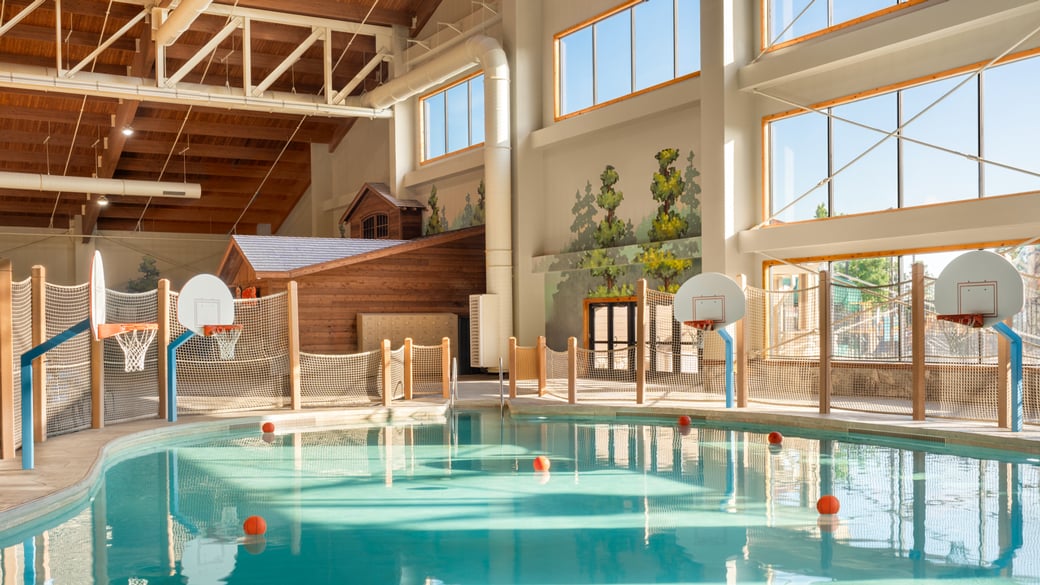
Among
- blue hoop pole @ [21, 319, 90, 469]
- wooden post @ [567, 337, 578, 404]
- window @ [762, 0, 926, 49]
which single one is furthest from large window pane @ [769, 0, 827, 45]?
blue hoop pole @ [21, 319, 90, 469]

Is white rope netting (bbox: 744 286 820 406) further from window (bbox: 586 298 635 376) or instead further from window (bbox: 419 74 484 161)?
window (bbox: 419 74 484 161)

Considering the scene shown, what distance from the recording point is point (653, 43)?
1788 cm

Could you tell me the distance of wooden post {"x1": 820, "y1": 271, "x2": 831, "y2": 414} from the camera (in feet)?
41.6

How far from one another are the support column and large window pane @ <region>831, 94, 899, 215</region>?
1.53 m

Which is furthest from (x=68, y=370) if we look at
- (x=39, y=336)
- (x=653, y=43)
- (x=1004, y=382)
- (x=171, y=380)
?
(x=653, y=43)

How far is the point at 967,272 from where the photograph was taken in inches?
431

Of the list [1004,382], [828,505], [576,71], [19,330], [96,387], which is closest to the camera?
[828,505]

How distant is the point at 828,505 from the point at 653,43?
40.2 ft

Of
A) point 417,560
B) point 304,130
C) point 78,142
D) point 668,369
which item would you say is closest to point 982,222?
point 668,369

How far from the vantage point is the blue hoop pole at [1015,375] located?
10477 mm

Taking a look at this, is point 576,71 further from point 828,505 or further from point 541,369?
→ point 828,505

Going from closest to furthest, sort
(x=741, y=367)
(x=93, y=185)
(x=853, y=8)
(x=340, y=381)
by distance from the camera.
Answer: (x=741, y=367), (x=853, y=8), (x=340, y=381), (x=93, y=185)

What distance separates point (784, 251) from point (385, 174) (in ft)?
45.6

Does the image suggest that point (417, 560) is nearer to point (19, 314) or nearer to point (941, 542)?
point (941, 542)
